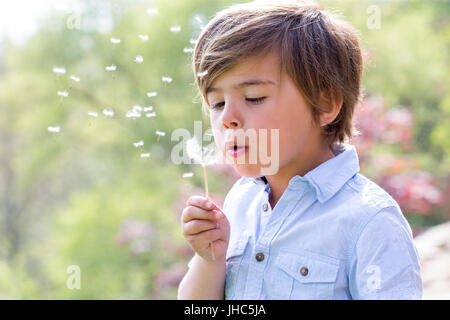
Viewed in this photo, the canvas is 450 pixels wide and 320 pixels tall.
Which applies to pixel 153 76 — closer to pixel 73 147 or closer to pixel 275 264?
pixel 73 147

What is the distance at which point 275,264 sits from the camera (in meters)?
1.15

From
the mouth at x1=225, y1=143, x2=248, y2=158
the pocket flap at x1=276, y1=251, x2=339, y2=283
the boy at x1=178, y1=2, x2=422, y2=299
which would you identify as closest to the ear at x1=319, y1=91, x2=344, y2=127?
the boy at x1=178, y1=2, x2=422, y2=299

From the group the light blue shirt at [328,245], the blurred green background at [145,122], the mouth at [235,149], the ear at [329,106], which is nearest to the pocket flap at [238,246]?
the light blue shirt at [328,245]

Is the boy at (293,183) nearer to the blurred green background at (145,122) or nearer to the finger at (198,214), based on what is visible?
the finger at (198,214)

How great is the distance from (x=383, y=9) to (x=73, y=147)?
12.3 ft

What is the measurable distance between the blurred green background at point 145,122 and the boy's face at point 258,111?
258 cm

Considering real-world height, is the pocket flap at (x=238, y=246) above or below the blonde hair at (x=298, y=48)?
below

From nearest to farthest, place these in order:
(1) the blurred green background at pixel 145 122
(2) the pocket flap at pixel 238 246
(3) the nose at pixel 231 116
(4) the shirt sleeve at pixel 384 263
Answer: (4) the shirt sleeve at pixel 384 263, (3) the nose at pixel 231 116, (2) the pocket flap at pixel 238 246, (1) the blurred green background at pixel 145 122

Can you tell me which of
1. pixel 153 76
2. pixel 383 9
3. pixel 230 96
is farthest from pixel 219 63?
pixel 383 9

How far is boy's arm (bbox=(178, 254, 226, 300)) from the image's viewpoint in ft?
4.00

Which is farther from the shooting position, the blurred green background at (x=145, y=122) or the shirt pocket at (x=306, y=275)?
the blurred green background at (x=145, y=122)

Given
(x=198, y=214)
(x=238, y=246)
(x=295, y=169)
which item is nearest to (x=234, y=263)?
(x=238, y=246)

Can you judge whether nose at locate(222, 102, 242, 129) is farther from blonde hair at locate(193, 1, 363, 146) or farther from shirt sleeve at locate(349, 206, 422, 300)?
shirt sleeve at locate(349, 206, 422, 300)

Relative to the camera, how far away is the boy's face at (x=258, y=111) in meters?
1.14
